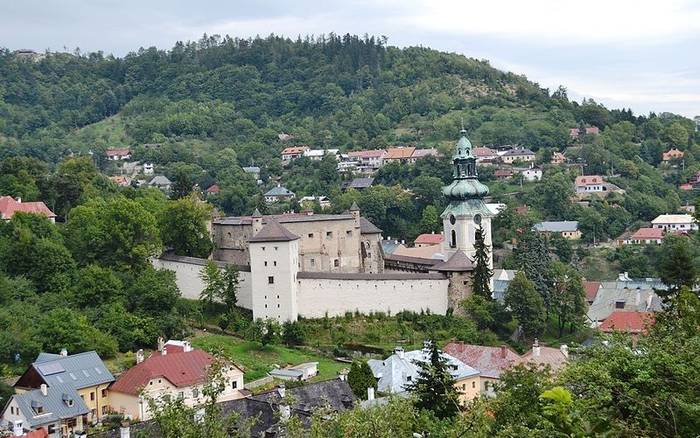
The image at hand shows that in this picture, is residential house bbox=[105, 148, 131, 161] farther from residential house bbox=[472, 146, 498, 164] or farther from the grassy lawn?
the grassy lawn

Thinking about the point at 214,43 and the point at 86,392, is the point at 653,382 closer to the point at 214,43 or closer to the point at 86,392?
the point at 86,392

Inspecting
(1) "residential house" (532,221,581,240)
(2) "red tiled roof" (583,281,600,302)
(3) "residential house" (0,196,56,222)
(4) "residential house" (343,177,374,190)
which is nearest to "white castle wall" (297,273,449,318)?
(3) "residential house" (0,196,56,222)

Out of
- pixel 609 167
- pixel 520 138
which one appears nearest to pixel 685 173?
pixel 609 167

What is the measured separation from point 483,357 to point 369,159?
5879 cm

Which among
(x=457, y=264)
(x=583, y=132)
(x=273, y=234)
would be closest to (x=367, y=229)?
(x=457, y=264)

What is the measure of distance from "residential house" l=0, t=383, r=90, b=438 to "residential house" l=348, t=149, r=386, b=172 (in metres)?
62.6

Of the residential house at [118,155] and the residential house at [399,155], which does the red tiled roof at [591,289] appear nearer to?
the residential house at [399,155]

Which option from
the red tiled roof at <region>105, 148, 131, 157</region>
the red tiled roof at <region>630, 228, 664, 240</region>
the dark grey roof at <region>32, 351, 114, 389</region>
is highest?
the red tiled roof at <region>105, 148, 131, 157</region>

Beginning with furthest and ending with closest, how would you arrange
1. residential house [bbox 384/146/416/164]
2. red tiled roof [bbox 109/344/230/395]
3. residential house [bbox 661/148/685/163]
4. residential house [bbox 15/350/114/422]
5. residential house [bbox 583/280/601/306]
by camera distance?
residential house [bbox 661/148/685/163]
residential house [bbox 384/146/416/164]
residential house [bbox 583/280/601/306]
red tiled roof [bbox 109/344/230/395]
residential house [bbox 15/350/114/422]

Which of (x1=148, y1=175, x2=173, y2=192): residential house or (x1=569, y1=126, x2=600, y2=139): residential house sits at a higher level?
(x1=569, y1=126, x2=600, y2=139): residential house

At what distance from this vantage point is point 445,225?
47031 millimetres

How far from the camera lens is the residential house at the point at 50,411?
27.3 meters

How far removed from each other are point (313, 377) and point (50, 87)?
105 m

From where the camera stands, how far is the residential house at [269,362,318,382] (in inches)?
1331
